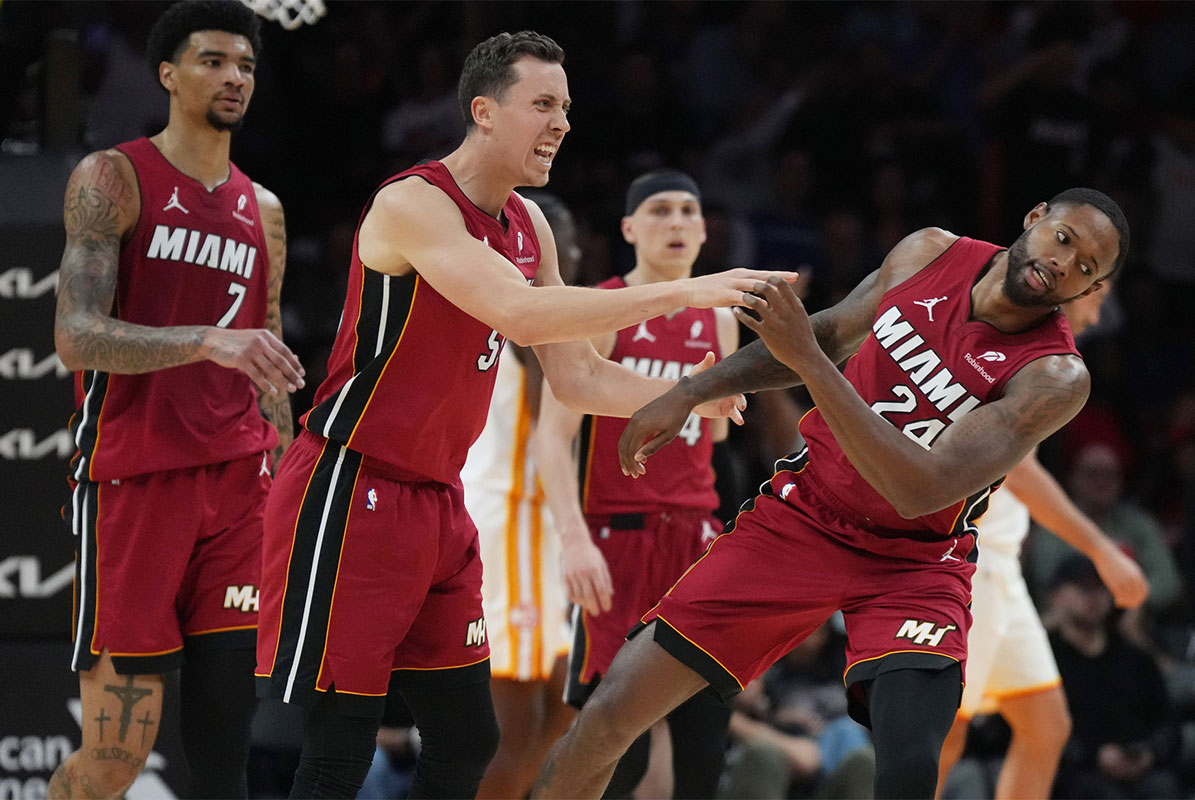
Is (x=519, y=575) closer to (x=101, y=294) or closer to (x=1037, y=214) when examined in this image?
(x=101, y=294)

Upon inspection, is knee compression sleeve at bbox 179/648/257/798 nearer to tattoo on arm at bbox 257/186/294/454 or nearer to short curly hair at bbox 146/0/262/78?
tattoo on arm at bbox 257/186/294/454

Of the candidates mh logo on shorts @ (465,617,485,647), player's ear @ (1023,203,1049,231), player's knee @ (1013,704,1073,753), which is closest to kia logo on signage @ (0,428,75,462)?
mh logo on shorts @ (465,617,485,647)

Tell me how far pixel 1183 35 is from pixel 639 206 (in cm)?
582

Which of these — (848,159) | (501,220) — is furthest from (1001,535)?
(848,159)

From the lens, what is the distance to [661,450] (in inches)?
209

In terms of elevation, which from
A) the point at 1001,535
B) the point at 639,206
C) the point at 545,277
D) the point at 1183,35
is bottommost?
the point at 1001,535

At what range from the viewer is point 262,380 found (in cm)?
377

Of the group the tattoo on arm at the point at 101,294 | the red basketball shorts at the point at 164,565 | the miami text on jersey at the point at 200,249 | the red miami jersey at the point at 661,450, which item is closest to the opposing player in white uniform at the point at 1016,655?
the red miami jersey at the point at 661,450

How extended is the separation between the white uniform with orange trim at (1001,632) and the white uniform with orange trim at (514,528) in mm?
1547

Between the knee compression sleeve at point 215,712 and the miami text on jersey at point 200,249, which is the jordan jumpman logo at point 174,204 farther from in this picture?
the knee compression sleeve at point 215,712

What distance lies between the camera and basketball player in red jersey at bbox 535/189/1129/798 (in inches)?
154

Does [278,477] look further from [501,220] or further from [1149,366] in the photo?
[1149,366]

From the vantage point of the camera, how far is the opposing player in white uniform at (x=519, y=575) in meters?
5.62

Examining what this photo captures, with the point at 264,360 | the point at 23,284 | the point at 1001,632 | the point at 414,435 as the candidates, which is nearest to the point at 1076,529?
the point at 1001,632
